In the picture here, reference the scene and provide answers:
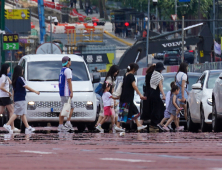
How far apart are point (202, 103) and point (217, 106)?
1465 mm

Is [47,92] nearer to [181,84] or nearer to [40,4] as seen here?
[181,84]

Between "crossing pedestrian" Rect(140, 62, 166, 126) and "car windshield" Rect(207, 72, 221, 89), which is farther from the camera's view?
"car windshield" Rect(207, 72, 221, 89)

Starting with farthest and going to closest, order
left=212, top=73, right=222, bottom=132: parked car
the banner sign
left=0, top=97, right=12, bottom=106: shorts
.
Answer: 1. the banner sign
2. left=0, top=97, right=12, bottom=106: shorts
3. left=212, top=73, right=222, bottom=132: parked car

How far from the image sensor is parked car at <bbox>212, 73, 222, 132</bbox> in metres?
14.1

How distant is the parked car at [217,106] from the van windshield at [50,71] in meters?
3.98

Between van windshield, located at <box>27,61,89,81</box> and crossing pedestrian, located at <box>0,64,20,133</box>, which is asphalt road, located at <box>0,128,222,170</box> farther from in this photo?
van windshield, located at <box>27,61,89,81</box>

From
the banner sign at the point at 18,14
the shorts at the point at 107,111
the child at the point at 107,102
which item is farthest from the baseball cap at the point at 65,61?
the banner sign at the point at 18,14

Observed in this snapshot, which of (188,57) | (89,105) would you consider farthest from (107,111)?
(188,57)

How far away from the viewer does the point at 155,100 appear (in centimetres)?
1563

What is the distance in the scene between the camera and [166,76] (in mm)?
19891

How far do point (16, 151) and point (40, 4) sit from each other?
146 ft

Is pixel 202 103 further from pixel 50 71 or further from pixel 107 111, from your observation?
pixel 50 71

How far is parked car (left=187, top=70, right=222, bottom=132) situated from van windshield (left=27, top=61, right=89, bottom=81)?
264cm

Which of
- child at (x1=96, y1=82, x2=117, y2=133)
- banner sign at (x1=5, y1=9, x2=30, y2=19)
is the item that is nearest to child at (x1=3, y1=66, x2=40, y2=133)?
child at (x1=96, y1=82, x2=117, y2=133)
